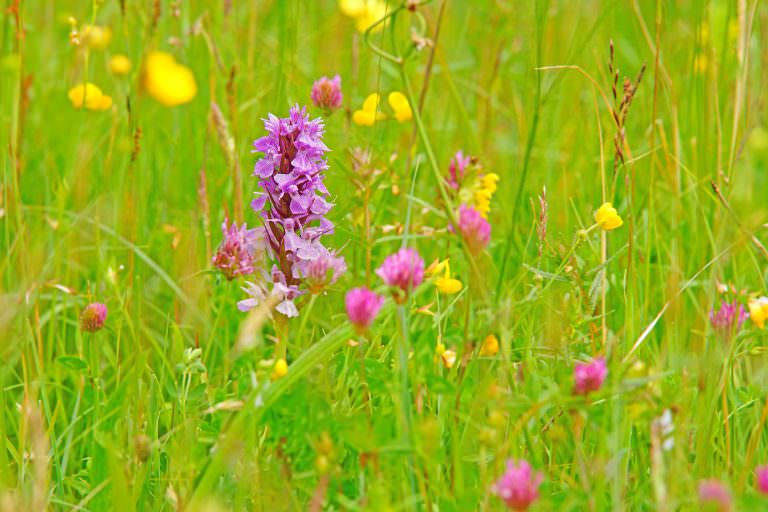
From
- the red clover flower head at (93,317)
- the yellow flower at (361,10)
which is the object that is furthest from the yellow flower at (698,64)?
the red clover flower head at (93,317)

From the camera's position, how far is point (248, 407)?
1.22 meters

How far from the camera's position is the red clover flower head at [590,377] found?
1.21 metres

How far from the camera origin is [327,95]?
79.1 inches

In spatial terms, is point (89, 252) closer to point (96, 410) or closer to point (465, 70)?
point (96, 410)

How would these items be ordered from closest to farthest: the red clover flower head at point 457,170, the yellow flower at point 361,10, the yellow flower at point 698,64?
the red clover flower head at point 457,170 < the yellow flower at point 698,64 < the yellow flower at point 361,10

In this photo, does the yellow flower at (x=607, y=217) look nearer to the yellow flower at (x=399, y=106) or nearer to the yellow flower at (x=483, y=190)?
the yellow flower at (x=483, y=190)

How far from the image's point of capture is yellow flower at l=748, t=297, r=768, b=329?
1.59 meters

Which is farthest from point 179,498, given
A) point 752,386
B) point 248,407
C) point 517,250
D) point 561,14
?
point 561,14

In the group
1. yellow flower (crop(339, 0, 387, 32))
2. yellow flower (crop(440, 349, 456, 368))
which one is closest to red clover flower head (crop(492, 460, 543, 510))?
yellow flower (crop(440, 349, 456, 368))

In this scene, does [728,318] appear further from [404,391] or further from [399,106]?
[399,106]

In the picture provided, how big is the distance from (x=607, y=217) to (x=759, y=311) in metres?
0.27

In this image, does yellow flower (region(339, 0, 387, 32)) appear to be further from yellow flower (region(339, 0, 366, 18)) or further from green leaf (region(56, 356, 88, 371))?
green leaf (region(56, 356, 88, 371))

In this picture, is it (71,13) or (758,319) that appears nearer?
(758,319)

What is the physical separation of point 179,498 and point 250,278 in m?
0.58
